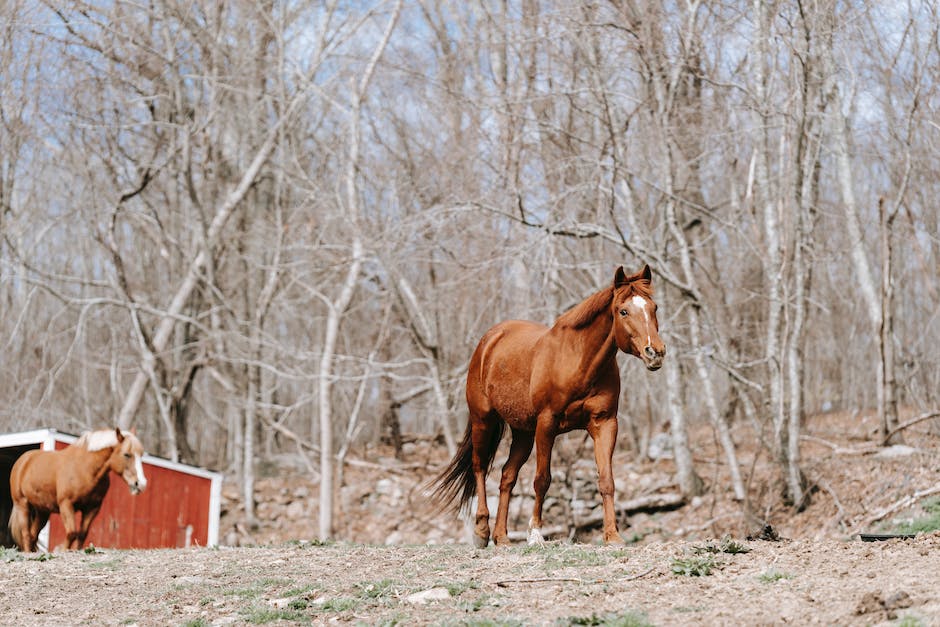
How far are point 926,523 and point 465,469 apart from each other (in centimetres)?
549

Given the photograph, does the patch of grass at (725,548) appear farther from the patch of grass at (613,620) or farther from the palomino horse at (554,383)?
the patch of grass at (613,620)

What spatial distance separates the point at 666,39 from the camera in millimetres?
14578

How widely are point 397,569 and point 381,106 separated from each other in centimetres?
1694

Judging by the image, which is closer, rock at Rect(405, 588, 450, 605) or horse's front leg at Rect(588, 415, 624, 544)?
rock at Rect(405, 588, 450, 605)

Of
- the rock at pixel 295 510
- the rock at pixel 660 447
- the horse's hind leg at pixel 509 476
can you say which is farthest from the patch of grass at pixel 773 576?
the rock at pixel 295 510

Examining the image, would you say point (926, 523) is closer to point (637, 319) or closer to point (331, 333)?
point (637, 319)

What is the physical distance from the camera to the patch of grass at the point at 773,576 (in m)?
6.12

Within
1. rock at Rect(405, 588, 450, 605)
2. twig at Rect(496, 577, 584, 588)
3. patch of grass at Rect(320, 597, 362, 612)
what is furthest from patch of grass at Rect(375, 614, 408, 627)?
twig at Rect(496, 577, 584, 588)

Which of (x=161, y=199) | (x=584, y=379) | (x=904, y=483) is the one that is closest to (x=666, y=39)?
(x=904, y=483)

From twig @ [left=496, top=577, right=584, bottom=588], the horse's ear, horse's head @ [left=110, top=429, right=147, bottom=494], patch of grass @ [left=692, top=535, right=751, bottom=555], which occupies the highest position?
the horse's ear

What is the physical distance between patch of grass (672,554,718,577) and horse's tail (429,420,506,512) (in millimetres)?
2819

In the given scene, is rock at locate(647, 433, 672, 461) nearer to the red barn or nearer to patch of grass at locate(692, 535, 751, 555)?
the red barn

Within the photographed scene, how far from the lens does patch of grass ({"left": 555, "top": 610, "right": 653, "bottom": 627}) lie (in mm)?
5434

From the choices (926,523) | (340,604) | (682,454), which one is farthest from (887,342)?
(340,604)
